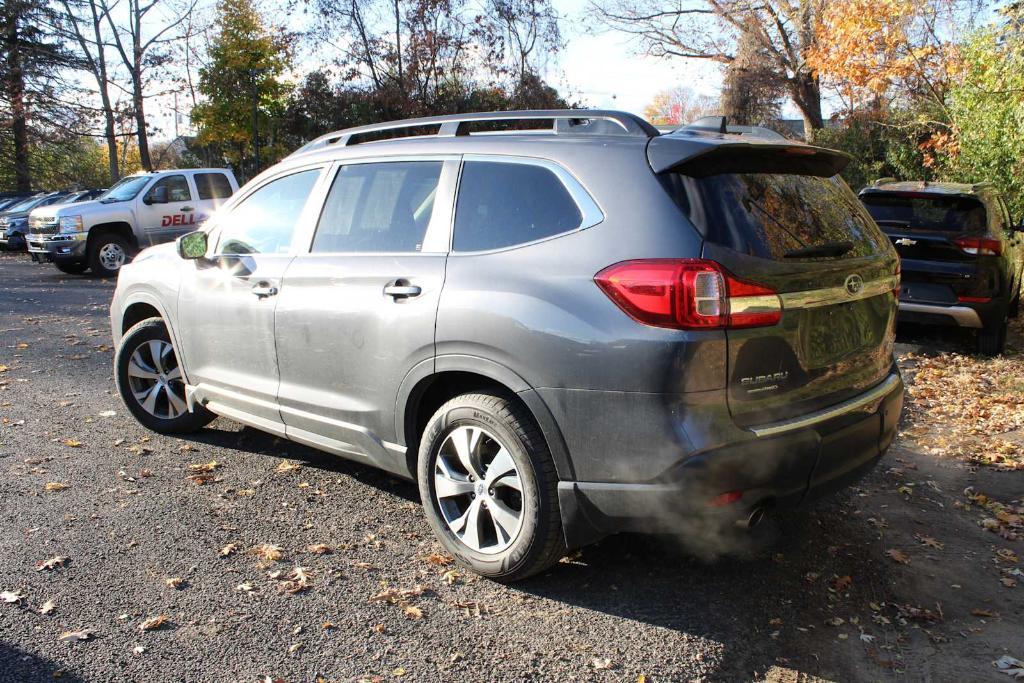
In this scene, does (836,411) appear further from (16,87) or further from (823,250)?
(16,87)

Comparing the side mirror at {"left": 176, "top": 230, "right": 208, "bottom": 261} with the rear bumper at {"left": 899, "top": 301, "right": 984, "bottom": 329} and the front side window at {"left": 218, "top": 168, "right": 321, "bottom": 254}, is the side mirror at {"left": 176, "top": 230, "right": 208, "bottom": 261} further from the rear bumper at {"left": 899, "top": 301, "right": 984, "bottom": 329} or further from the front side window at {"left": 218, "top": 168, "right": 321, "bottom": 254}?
the rear bumper at {"left": 899, "top": 301, "right": 984, "bottom": 329}

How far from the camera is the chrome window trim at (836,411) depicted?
3197 millimetres

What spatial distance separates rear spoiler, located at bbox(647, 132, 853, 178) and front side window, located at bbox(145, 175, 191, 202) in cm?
1536

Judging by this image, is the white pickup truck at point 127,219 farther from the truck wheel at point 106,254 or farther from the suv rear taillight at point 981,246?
the suv rear taillight at point 981,246

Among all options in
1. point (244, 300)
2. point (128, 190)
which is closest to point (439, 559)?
point (244, 300)

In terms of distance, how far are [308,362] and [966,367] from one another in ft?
21.7

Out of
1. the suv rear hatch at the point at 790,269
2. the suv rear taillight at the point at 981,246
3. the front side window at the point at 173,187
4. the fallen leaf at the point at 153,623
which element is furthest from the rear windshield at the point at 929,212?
the front side window at the point at 173,187

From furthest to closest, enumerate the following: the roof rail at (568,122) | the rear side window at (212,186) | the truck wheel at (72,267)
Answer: the truck wheel at (72,267)
the rear side window at (212,186)
the roof rail at (568,122)

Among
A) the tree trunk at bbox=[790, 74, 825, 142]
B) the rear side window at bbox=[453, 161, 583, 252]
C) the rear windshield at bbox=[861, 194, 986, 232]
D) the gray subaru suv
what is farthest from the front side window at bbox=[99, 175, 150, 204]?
the tree trunk at bbox=[790, 74, 825, 142]

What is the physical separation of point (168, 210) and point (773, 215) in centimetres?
1575

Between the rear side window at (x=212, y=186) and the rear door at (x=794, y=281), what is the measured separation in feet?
50.1

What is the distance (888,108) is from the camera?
79.8ft

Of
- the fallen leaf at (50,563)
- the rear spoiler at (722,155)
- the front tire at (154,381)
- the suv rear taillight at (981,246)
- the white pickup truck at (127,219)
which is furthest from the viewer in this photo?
the white pickup truck at (127,219)

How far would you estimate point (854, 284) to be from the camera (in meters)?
3.57
